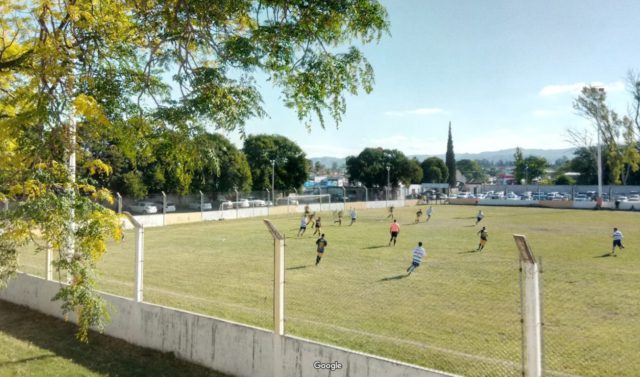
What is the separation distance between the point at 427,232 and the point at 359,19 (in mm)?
23623

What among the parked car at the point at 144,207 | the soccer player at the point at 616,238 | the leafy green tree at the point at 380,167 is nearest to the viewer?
the soccer player at the point at 616,238

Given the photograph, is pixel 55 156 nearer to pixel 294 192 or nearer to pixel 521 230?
pixel 521 230

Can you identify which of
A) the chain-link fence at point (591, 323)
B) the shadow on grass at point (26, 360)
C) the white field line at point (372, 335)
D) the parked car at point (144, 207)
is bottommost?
the shadow on grass at point (26, 360)

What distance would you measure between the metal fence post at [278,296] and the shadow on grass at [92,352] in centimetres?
111

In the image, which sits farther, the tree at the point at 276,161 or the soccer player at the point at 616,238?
the tree at the point at 276,161

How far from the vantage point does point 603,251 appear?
19.5m

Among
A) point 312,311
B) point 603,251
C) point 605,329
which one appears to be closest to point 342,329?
point 312,311

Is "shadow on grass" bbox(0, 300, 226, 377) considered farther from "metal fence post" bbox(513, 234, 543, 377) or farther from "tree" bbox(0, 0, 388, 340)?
"metal fence post" bbox(513, 234, 543, 377)

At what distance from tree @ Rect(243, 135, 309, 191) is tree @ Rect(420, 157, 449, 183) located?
4721 centimetres

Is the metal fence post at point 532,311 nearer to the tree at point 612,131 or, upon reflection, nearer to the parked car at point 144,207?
the parked car at point 144,207

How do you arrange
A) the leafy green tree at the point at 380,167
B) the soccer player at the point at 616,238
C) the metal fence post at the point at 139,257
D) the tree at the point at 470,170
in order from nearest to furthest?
the metal fence post at the point at 139,257 → the soccer player at the point at 616,238 → the leafy green tree at the point at 380,167 → the tree at the point at 470,170

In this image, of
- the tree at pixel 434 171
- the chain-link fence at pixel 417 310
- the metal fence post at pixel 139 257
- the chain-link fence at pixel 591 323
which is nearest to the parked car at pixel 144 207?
the chain-link fence at pixel 417 310

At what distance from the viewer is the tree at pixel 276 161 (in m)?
61.9

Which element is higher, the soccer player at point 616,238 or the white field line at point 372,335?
the soccer player at point 616,238
